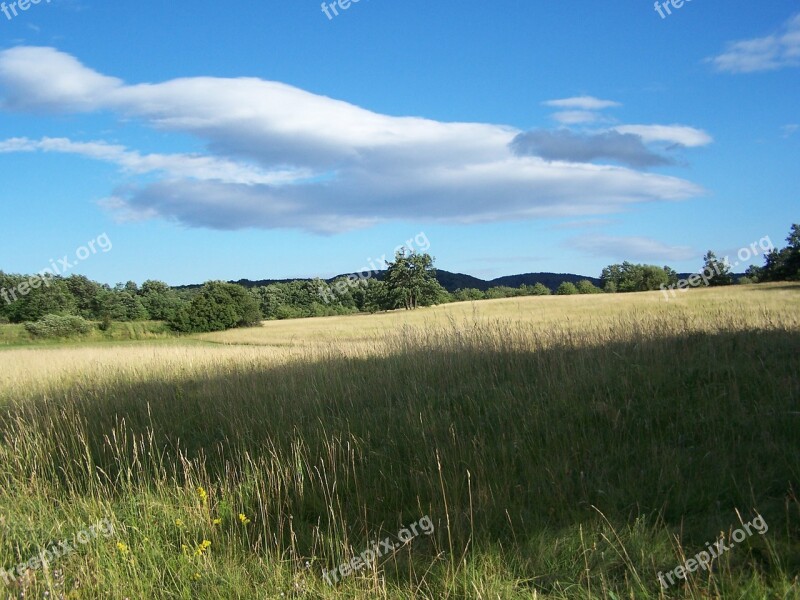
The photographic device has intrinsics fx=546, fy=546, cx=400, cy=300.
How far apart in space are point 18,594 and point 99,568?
506 millimetres

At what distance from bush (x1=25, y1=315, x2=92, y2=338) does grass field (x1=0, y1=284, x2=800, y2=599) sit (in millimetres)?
55395

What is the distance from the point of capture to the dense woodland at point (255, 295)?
2483 inches

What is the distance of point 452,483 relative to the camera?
4.77 m

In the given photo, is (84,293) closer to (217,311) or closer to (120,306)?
→ (120,306)

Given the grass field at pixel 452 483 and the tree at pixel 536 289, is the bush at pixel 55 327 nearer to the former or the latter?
the grass field at pixel 452 483

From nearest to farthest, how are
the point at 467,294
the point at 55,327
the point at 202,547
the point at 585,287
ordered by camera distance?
1. the point at 202,547
2. the point at 55,327
3. the point at 585,287
4. the point at 467,294

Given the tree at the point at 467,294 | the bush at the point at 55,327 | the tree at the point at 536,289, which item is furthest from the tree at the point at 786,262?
the bush at the point at 55,327

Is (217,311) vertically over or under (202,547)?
over

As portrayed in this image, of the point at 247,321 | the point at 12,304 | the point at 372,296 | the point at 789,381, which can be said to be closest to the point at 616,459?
the point at 789,381

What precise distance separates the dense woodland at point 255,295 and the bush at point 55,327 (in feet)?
0.29

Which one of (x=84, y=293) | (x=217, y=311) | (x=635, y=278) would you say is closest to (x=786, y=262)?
(x=635, y=278)

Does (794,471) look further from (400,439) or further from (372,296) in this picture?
(372,296)

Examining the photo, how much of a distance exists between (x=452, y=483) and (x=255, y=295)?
78119 mm

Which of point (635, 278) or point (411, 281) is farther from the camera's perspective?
point (411, 281)
